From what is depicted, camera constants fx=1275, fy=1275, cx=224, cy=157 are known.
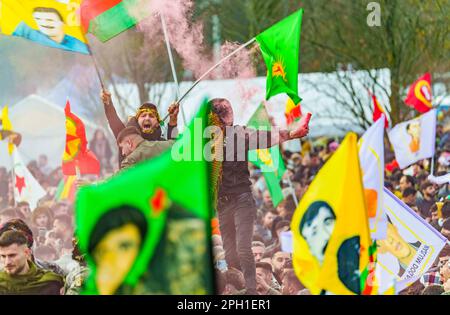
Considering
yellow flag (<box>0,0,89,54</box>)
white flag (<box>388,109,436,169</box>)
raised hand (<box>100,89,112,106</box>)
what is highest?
yellow flag (<box>0,0,89,54</box>)

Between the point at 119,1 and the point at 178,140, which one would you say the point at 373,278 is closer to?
the point at 178,140

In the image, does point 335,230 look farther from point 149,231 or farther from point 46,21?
point 46,21

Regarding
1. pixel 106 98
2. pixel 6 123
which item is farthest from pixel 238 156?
pixel 6 123

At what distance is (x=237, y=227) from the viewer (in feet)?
32.3

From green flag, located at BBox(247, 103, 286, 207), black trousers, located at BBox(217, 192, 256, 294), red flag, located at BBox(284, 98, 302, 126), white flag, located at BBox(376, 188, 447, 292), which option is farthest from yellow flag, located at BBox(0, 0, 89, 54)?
red flag, located at BBox(284, 98, 302, 126)

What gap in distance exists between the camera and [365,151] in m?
9.05

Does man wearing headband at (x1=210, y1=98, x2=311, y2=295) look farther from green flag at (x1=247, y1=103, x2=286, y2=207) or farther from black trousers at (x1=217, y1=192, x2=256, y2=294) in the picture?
green flag at (x1=247, y1=103, x2=286, y2=207)

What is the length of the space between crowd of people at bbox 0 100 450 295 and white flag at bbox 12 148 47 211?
123mm

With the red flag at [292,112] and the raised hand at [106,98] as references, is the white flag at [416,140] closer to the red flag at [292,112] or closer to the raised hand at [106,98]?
the red flag at [292,112]

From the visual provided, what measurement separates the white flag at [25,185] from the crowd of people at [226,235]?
123 mm

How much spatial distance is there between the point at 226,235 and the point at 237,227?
11 centimetres

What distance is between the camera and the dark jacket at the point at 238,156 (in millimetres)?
9773

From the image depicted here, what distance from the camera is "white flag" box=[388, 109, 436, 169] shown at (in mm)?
15133
